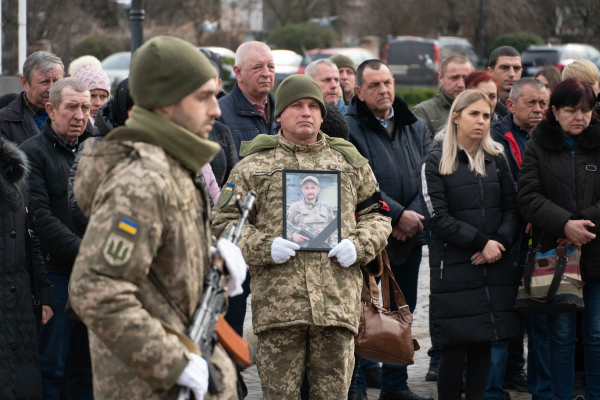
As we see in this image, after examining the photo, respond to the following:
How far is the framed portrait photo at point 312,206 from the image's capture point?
446cm

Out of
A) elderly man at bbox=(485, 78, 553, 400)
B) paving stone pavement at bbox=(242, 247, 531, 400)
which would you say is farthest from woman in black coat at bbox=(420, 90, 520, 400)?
paving stone pavement at bbox=(242, 247, 531, 400)

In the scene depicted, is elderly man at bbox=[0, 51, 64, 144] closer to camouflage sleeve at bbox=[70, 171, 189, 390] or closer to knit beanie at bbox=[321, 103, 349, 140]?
knit beanie at bbox=[321, 103, 349, 140]

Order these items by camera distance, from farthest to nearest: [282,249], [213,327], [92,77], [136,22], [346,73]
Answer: [136,22]
[346,73]
[92,77]
[282,249]
[213,327]

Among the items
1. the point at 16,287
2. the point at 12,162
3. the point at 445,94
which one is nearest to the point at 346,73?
the point at 445,94

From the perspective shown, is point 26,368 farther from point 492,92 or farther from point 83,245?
point 492,92

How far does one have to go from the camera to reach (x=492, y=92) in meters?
6.97

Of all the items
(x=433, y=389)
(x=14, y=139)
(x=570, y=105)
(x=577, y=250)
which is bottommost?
(x=433, y=389)

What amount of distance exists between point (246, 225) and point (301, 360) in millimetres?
775

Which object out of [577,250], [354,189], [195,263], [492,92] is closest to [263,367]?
[354,189]

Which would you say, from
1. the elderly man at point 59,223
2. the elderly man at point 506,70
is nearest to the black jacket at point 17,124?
the elderly man at point 59,223

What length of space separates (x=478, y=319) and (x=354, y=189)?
1.29 metres

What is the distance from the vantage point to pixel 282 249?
433cm

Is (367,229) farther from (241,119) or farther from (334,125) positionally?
(241,119)

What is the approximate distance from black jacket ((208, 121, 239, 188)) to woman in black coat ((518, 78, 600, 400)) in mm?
1907
